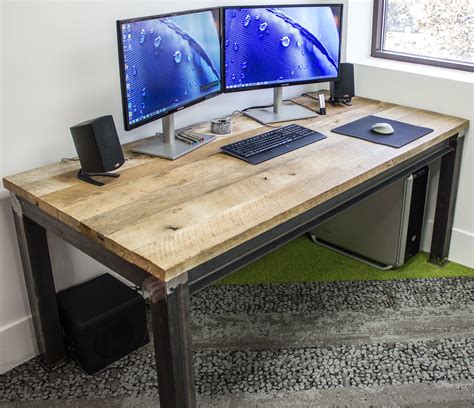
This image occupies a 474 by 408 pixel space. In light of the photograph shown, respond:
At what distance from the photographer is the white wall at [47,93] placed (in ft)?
6.84

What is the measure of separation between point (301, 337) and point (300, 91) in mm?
1310

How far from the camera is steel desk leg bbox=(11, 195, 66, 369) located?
215cm

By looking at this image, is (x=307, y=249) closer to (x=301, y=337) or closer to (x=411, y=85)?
(x=301, y=337)

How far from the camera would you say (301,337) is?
2521mm

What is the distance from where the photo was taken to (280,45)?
2.64 meters

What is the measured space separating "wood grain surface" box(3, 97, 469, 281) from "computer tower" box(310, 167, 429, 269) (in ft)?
1.18

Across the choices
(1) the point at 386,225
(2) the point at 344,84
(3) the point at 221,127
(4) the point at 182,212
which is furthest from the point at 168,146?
(1) the point at 386,225

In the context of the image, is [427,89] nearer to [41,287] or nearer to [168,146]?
[168,146]

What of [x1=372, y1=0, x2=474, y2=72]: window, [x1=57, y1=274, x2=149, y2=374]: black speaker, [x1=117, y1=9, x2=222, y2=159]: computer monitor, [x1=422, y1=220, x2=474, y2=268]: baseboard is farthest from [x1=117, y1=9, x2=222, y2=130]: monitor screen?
[x1=422, y1=220, x2=474, y2=268]: baseboard

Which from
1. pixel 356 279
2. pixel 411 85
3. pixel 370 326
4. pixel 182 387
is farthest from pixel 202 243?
pixel 411 85

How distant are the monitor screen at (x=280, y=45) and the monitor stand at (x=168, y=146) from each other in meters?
0.33

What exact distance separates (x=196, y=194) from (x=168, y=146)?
445 millimetres

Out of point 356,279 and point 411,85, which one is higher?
point 411,85

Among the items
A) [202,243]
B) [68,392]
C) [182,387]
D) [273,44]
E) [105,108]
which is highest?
[273,44]
